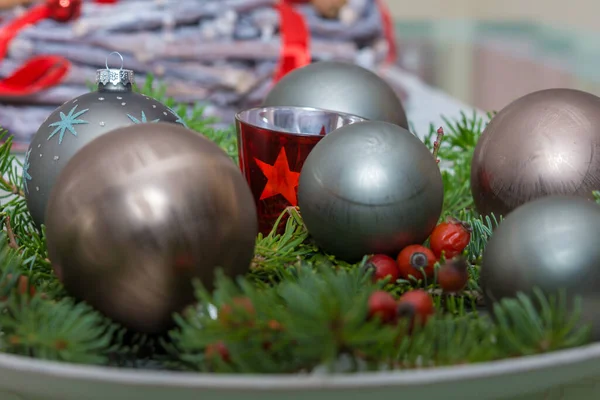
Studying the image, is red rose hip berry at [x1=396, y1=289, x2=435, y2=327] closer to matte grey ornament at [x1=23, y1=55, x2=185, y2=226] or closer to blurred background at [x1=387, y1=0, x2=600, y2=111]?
matte grey ornament at [x1=23, y1=55, x2=185, y2=226]

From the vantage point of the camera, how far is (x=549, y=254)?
0.33 meters

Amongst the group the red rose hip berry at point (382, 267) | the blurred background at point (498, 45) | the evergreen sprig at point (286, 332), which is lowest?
the blurred background at point (498, 45)

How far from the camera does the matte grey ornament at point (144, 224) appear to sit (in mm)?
323

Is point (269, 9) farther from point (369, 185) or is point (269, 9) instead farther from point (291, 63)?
point (369, 185)

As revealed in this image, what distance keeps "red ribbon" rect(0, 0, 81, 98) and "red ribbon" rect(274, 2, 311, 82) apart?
289 mm

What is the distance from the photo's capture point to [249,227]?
354 mm

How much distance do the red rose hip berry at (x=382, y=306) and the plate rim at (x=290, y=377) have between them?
0.03m

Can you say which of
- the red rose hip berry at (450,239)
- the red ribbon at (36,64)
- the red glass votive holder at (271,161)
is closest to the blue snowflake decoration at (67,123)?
the red glass votive holder at (271,161)

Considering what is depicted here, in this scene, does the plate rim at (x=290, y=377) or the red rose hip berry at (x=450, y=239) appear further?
the red rose hip berry at (x=450, y=239)

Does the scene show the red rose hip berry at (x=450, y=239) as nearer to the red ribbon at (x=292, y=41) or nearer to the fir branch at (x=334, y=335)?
the fir branch at (x=334, y=335)

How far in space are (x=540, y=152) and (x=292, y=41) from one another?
0.66 meters

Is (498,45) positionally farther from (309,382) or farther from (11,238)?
(309,382)

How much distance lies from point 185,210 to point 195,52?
29.2 inches

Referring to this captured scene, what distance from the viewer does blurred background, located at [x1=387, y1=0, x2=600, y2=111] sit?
1.71 meters
